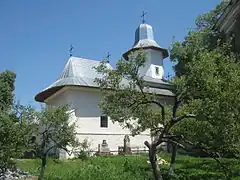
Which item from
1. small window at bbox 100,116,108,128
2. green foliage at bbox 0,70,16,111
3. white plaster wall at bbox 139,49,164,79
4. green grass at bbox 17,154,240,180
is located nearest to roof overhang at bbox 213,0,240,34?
green grass at bbox 17,154,240,180

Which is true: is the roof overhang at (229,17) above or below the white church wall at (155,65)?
below

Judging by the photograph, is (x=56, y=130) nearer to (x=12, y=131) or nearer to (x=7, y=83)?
(x=12, y=131)

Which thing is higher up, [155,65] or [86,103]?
[155,65]

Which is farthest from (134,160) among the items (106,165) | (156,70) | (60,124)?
(156,70)

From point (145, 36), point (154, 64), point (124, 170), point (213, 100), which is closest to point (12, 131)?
point (213, 100)

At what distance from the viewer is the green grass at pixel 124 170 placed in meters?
14.9

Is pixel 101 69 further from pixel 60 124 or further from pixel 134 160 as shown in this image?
pixel 134 160

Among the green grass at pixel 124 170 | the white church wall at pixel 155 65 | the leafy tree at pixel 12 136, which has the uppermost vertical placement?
the white church wall at pixel 155 65

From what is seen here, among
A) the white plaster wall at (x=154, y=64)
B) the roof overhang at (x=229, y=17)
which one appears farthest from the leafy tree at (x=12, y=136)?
the white plaster wall at (x=154, y=64)

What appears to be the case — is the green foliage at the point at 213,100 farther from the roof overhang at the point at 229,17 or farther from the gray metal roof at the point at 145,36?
the gray metal roof at the point at 145,36

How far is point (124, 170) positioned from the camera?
16.8 meters

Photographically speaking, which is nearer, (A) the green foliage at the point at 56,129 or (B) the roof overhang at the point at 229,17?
(A) the green foliage at the point at 56,129

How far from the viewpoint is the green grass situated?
48.8ft

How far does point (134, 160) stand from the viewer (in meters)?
19.7
